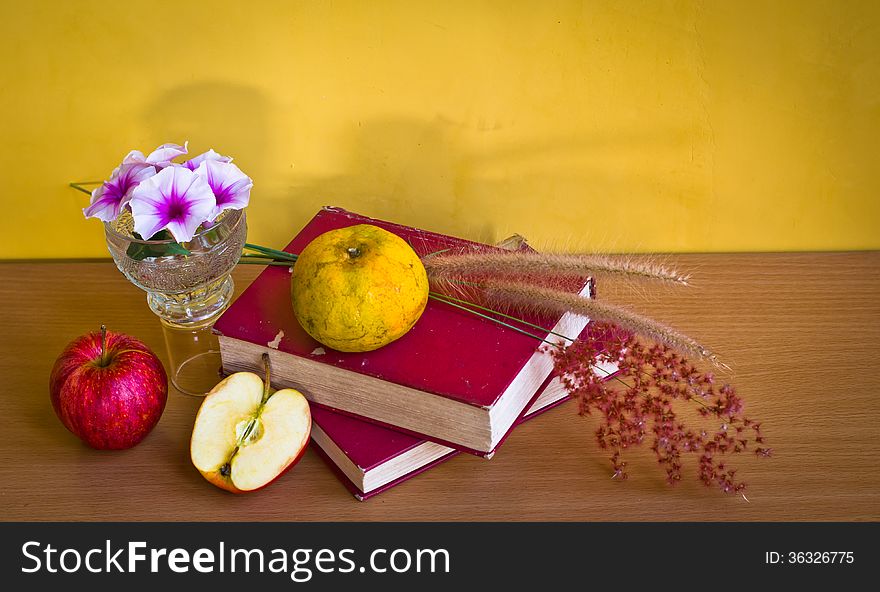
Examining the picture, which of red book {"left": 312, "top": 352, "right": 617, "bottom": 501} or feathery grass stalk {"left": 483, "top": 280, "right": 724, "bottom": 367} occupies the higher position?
feathery grass stalk {"left": 483, "top": 280, "right": 724, "bottom": 367}

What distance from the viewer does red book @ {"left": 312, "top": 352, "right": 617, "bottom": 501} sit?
34.5 inches

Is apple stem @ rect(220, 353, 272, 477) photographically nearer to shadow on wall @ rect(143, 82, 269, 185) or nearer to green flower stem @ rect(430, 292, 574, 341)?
green flower stem @ rect(430, 292, 574, 341)

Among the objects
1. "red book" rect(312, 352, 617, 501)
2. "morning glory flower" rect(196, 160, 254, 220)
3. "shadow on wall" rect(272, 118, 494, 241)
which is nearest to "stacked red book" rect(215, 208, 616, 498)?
"red book" rect(312, 352, 617, 501)

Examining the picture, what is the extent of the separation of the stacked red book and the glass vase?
0.17 feet

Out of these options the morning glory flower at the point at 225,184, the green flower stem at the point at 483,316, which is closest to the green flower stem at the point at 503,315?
the green flower stem at the point at 483,316

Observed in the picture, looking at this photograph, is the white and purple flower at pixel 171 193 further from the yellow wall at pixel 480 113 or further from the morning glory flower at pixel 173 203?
the yellow wall at pixel 480 113

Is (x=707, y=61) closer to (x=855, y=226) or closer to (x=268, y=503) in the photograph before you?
(x=855, y=226)

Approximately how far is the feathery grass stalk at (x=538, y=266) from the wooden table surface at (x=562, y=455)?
0.15 metres

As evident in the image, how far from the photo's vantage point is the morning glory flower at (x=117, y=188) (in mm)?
914

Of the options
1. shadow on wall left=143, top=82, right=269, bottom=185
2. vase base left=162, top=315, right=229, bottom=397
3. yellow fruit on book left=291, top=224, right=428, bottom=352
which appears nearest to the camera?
yellow fruit on book left=291, top=224, right=428, bottom=352

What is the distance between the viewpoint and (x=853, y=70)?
3.64 ft

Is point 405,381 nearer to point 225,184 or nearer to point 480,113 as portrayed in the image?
point 225,184

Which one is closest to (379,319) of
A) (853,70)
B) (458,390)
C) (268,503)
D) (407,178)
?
(458,390)

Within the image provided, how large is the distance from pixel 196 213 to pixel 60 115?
362 mm
